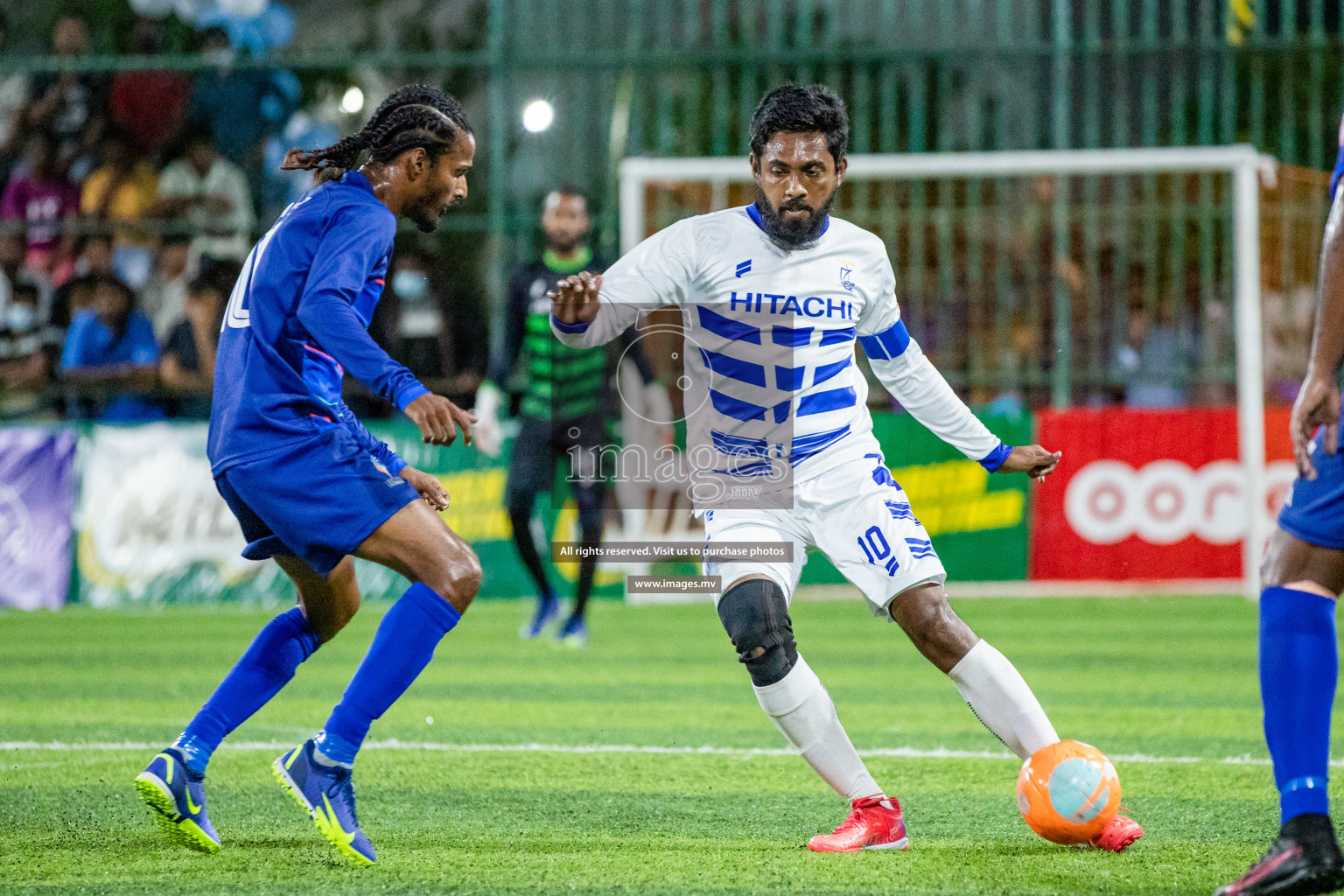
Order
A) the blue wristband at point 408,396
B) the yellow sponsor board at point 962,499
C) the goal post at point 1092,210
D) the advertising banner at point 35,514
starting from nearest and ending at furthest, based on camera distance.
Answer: the blue wristband at point 408,396
the advertising banner at point 35,514
the goal post at point 1092,210
the yellow sponsor board at point 962,499

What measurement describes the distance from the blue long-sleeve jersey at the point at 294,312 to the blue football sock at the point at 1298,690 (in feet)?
7.22

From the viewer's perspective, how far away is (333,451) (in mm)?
4012

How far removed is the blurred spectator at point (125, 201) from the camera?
41.2ft

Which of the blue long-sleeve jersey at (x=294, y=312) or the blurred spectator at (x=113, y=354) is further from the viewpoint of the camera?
the blurred spectator at (x=113, y=354)

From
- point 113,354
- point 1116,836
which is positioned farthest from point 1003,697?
point 113,354

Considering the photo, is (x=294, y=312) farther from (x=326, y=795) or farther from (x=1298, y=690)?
(x=1298, y=690)

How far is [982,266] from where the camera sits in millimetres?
12320

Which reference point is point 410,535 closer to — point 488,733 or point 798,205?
point 798,205

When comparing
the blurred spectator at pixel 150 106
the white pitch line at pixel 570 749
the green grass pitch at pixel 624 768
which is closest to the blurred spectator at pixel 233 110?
the blurred spectator at pixel 150 106

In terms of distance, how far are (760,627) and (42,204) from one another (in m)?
10.5

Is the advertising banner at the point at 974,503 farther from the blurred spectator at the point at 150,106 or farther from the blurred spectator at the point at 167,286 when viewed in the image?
the blurred spectator at the point at 150,106

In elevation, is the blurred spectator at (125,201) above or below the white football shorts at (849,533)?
above

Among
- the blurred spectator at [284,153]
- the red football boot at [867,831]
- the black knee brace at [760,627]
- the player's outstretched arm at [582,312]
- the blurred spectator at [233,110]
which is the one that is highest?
the blurred spectator at [233,110]

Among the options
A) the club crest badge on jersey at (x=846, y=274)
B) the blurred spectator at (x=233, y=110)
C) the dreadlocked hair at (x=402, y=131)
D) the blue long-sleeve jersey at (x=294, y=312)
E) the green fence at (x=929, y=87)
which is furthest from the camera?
the blurred spectator at (x=233, y=110)
